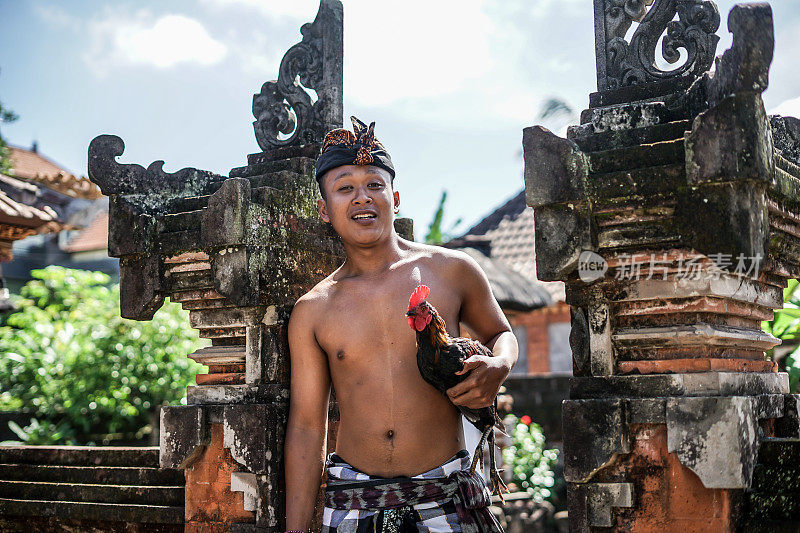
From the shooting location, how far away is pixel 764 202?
2.87 meters

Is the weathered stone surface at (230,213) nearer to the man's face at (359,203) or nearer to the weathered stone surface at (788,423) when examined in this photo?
the man's face at (359,203)

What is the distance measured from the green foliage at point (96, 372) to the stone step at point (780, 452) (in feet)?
26.9

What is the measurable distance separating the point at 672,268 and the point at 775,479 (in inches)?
32.6

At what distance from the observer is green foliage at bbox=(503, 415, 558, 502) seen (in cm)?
916

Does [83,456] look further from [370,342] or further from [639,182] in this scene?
[639,182]

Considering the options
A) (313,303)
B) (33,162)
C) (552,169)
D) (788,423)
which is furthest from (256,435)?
(33,162)

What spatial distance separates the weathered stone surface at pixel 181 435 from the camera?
3.70 meters

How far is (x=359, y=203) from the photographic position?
3.21 meters

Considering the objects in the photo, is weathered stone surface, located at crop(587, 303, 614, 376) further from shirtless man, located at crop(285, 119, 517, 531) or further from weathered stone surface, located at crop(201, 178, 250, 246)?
weathered stone surface, located at crop(201, 178, 250, 246)

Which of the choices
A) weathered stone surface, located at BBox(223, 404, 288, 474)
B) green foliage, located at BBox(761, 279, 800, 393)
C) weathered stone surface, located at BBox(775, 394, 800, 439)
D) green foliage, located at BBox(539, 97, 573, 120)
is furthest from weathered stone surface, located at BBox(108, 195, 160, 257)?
green foliage, located at BBox(539, 97, 573, 120)

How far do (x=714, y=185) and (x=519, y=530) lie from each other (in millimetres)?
6337

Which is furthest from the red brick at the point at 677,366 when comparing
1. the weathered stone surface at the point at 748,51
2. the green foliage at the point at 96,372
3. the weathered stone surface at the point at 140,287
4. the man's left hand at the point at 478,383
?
the green foliage at the point at 96,372

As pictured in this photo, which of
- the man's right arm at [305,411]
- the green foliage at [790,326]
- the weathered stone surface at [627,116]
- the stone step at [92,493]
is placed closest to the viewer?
the weathered stone surface at [627,116]

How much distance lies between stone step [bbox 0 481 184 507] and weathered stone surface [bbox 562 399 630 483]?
201cm
